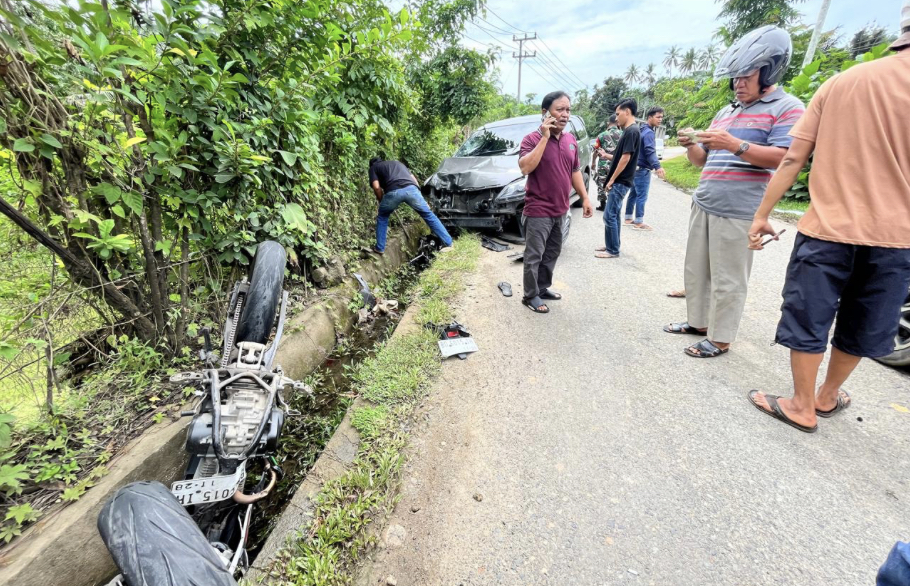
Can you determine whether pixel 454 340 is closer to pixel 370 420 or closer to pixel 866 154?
pixel 370 420

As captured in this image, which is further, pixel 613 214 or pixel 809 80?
pixel 809 80

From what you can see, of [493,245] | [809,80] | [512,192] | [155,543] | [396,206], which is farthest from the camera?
[809,80]

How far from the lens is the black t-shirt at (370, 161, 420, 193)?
4.66m

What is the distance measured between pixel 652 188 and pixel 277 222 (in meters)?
10.3

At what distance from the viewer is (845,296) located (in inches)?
76.9

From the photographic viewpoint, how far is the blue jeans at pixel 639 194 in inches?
225

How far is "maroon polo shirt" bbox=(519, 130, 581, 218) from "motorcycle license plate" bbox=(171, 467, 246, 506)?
115 inches

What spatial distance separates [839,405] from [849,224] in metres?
1.13

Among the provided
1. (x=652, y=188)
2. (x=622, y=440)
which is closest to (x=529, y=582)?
(x=622, y=440)

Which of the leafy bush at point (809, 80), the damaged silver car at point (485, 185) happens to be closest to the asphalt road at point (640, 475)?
the damaged silver car at point (485, 185)

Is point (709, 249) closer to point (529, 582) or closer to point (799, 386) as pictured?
point (799, 386)

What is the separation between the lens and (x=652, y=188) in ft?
33.4

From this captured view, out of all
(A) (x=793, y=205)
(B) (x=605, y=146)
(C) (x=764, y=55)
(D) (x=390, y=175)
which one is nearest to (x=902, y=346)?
(C) (x=764, y=55)

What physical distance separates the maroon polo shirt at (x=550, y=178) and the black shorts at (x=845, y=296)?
5.61 feet
